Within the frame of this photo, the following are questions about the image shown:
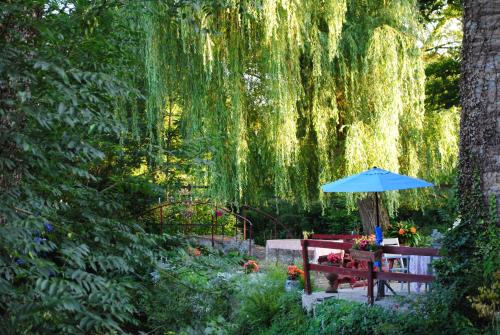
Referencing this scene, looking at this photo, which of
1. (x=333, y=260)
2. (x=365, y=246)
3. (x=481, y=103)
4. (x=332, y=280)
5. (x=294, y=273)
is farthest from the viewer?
(x=333, y=260)

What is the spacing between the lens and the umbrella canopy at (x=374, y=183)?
26.8 feet

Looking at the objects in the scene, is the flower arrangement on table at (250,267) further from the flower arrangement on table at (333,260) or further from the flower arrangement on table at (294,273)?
the flower arrangement on table at (333,260)

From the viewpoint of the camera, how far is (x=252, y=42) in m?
9.41

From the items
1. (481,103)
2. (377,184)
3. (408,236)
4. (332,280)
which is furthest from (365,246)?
(408,236)

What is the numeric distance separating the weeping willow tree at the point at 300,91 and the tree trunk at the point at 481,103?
3286 millimetres

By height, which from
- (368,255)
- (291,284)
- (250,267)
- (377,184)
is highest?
(377,184)

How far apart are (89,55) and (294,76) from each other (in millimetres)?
6127

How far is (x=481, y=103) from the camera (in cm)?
609

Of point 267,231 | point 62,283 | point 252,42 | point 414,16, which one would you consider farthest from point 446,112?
point 62,283

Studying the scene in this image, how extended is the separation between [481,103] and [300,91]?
12.5 ft

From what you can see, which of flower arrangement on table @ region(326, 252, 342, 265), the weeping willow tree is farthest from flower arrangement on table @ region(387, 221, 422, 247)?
flower arrangement on table @ region(326, 252, 342, 265)

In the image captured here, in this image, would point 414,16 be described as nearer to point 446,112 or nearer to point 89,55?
point 446,112

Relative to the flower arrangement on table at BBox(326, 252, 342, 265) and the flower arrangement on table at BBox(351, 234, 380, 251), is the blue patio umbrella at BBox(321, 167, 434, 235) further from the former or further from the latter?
the flower arrangement on table at BBox(326, 252, 342, 265)

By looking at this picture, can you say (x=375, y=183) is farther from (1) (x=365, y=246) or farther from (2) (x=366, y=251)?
(2) (x=366, y=251)
